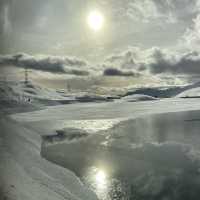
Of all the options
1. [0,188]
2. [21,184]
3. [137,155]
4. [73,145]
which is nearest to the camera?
[0,188]

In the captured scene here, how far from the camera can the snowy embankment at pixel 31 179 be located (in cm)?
3156

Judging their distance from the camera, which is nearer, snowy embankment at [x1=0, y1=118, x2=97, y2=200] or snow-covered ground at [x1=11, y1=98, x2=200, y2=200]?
snowy embankment at [x1=0, y1=118, x2=97, y2=200]

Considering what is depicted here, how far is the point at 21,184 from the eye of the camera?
111 feet

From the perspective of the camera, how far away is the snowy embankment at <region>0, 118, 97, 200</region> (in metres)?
31.6

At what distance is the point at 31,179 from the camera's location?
3784cm

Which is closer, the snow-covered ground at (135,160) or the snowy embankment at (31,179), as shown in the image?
the snowy embankment at (31,179)

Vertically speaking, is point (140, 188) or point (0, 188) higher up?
point (0, 188)

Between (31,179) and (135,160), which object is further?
(135,160)

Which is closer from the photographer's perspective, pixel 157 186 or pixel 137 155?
pixel 157 186

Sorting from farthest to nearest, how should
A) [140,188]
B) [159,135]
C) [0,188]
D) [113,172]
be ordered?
[159,135] < [113,172] < [140,188] < [0,188]

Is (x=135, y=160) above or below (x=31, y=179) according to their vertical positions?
below

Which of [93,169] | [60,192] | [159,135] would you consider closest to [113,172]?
[93,169]

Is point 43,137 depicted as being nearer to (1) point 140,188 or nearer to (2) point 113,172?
(2) point 113,172

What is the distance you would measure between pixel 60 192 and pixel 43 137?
156 feet
